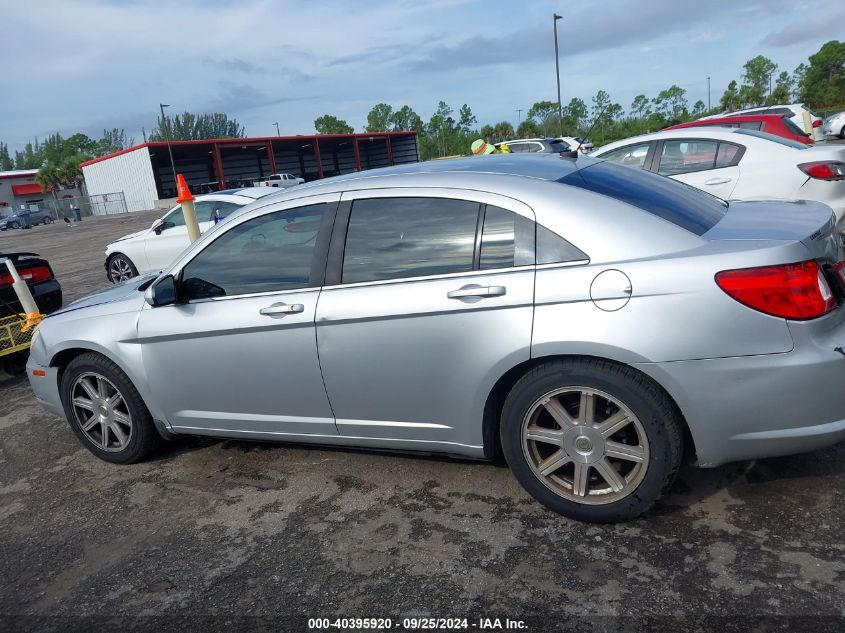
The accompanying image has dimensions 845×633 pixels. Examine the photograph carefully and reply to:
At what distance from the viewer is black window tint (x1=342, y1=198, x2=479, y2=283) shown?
323 cm

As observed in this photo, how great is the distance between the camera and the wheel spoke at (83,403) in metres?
4.41

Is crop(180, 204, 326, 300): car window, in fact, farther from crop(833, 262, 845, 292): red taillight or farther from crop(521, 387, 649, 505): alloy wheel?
crop(833, 262, 845, 292): red taillight

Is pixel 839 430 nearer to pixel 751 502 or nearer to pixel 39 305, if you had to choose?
pixel 751 502

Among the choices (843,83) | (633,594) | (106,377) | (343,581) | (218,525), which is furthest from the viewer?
(843,83)

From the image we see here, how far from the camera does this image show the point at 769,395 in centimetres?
274

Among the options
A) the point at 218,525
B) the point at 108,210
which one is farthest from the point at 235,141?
the point at 218,525

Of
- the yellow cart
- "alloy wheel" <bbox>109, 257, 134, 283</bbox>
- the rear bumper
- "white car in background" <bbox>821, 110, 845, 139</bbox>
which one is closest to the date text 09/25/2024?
the rear bumper

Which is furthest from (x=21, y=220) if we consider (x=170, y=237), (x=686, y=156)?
(x=686, y=156)

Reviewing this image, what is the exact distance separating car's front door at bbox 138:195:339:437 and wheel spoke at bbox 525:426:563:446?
3.52 feet

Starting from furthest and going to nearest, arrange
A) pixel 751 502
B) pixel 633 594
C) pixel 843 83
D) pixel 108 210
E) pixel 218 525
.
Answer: pixel 843 83 → pixel 108 210 → pixel 218 525 → pixel 751 502 → pixel 633 594

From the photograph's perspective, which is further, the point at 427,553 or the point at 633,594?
the point at 427,553

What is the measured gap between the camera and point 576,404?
10.0ft

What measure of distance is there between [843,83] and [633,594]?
7777 centimetres

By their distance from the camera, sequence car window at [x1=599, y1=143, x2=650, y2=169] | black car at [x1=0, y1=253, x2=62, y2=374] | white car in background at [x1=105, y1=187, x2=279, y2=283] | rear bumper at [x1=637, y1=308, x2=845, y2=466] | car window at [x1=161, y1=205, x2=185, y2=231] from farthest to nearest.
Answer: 1. car window at [x1=161, y1=205, x2=185, y2=231]
2. white car in background at [x1=105, y1=187, x2=279, y2=283]
3. car window at [x1=599, y1=143, x2=650, y2=169]
4. black car at [x1=0, y1=253, x2=62, y2=374]
5. rear bumper at [x1=637, y1=308, x2=845, y2=466]
